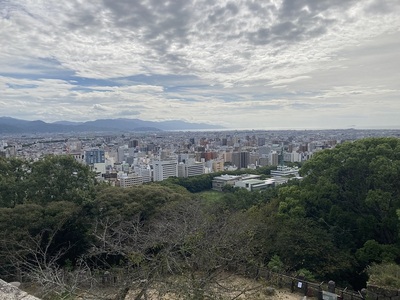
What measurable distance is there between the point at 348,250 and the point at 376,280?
8.49ft

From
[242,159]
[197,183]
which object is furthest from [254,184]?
[242,159]

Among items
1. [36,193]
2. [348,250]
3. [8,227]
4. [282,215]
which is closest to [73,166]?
[36,193]

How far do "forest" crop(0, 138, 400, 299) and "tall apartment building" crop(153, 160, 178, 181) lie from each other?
114 feet

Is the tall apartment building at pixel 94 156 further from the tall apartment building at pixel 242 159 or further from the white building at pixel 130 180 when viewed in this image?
the tall apartment building at pixel 242 159

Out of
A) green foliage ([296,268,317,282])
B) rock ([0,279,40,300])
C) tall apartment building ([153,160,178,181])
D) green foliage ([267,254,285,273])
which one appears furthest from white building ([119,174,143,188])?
rock ([0,279,40,300])

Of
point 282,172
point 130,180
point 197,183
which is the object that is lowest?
point 130,180

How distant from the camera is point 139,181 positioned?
42656mm

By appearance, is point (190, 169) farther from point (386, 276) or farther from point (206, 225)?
point (386, 276)

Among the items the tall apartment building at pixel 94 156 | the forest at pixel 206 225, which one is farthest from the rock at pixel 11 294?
the tall apartment building at pixel 94 156

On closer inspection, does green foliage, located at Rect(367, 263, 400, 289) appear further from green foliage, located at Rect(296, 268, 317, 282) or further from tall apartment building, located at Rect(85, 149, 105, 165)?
tall apartment building, located at Rect(85, 149, 105, 165)

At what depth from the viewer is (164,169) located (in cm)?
4700

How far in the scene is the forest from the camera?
7089mm

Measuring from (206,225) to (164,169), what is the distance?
130 feet

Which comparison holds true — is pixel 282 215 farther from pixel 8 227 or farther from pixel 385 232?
pixel 8 227
